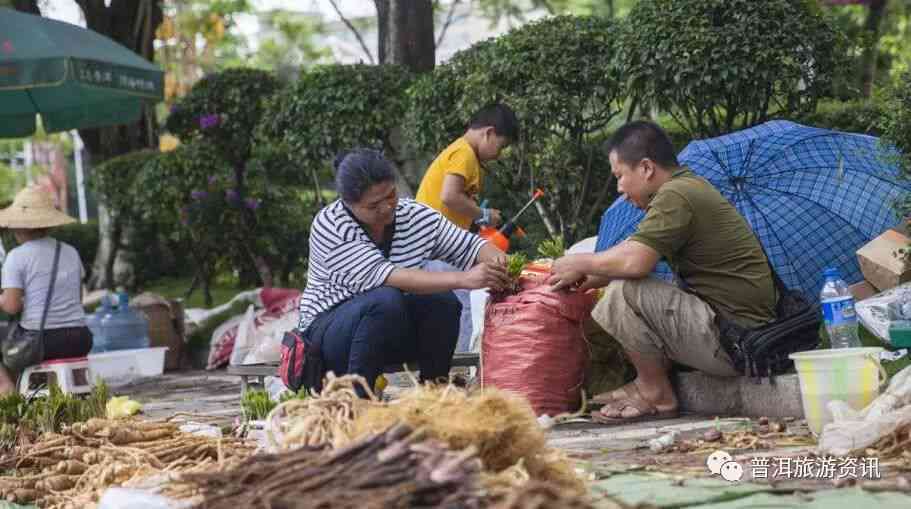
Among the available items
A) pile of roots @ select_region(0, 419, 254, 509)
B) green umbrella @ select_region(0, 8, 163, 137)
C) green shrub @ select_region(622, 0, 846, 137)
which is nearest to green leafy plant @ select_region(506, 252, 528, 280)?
pile of roots @ select_region(0, 419, 254, 509)

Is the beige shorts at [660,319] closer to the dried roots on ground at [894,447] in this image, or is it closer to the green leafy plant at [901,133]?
the green leafy plant at [901,133]

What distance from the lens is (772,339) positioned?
6.77 meters

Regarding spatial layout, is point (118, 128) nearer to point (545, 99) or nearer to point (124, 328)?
point (124, 328)

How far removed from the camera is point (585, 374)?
306 inches

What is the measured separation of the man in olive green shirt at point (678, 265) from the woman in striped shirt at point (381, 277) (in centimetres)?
57

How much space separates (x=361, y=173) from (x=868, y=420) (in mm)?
2702

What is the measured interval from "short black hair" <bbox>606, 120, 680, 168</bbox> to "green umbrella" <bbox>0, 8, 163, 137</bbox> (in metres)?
6.57

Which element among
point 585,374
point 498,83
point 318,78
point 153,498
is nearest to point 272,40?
point 318,78

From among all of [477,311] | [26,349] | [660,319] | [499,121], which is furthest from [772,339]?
[26,349]

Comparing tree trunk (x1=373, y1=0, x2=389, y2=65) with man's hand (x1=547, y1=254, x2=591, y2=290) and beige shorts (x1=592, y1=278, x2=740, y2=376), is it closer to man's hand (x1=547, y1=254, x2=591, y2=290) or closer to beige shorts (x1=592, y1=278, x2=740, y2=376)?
man's hand (x1=547, y1=254, x2=591, y2=290)

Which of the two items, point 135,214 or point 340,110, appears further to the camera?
point 135,214

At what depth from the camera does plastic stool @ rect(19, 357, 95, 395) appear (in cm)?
1018

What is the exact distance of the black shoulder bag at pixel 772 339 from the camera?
6.79 metres

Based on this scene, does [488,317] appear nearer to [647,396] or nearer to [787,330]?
[647,396]
